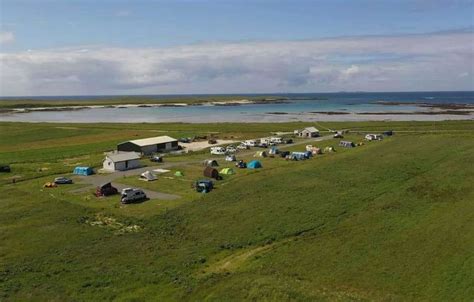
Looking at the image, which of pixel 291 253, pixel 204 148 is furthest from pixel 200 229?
pixel 204 148

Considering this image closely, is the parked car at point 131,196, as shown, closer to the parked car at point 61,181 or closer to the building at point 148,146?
the parked car at point 61,181

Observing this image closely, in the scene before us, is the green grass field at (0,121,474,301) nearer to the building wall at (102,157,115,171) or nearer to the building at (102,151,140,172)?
the building wall at (102,157,115,171)

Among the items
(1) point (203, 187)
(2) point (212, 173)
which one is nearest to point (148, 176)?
(2) point (212, 173)

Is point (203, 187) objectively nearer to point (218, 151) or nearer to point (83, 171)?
point (83, 171)

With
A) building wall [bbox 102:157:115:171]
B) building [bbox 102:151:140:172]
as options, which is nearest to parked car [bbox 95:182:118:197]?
building [bbox 102:151:140:172]

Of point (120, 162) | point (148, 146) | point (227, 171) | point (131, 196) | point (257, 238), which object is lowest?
point (257, 238)

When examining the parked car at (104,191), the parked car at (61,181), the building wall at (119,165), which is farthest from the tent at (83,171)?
the parked car at (104,191)
